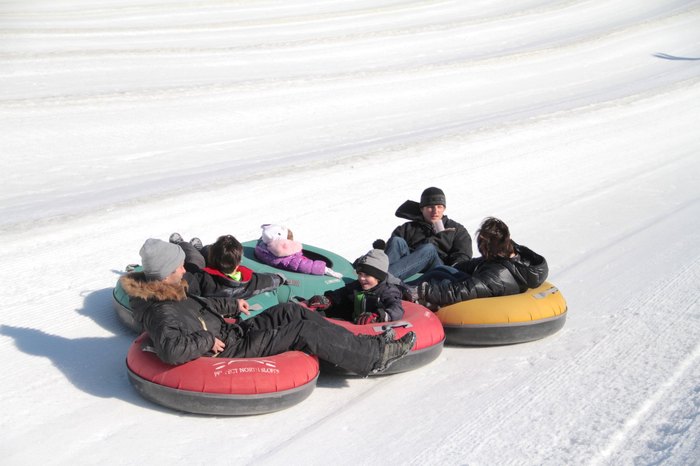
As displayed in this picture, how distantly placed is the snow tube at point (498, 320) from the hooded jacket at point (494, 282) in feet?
0.25

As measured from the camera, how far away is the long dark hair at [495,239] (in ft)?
18.2

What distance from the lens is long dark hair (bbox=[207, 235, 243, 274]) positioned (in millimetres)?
5312

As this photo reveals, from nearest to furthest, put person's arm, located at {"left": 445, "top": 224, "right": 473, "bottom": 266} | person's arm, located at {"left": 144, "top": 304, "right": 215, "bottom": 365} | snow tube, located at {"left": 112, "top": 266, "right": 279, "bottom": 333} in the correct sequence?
person's arm, located at {"left": 144, "top": 304, "right": 215, "bottom": 365} → snow tube, located at {"left": 112, "top": 266, "right": 279, "bottom": 333} → person's arm, located at {"left": 445, "top": 224, "right": 473, "bottom": 266}

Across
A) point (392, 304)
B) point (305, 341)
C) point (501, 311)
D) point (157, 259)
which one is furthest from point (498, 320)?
point (157, 259)

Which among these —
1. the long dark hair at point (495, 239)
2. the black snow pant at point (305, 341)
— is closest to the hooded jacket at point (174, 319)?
the black snow pant at point (305, 341)

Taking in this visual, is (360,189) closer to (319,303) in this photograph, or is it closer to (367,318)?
(319,303)

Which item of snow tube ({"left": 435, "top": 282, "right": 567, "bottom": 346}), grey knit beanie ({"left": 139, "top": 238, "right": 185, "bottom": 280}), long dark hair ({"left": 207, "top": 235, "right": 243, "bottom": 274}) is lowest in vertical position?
snow tube ({"left": 435, "top": 282, "right": 567, "bottom": 346})

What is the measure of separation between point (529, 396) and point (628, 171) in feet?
23.8

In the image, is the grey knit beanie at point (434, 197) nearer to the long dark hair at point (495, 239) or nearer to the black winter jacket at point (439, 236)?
the black winter jacket at point (439, 236)

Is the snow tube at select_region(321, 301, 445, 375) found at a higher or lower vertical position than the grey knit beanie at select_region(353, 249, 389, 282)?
lower

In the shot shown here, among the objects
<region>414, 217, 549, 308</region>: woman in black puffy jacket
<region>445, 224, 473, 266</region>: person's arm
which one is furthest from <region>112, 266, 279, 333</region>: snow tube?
<region>445, 224, 473, 266</region>: person's arm

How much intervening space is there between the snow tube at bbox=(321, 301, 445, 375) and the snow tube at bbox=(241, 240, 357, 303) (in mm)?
811

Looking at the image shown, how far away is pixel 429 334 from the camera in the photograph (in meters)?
5.05

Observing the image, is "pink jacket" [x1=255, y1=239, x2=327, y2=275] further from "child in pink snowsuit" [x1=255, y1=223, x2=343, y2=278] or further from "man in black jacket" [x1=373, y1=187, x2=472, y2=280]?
"man in black jacket" [x1=373, y1=187, x2=472, y2=280]
